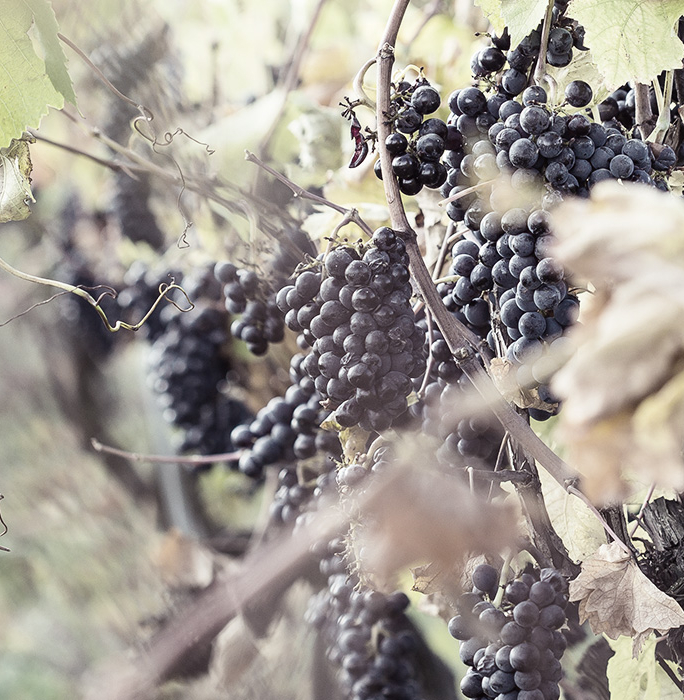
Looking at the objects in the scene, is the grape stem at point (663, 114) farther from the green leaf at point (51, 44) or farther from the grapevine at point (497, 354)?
the green leaf at point (51, 44)

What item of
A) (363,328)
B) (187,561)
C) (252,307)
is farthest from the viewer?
(187,561)

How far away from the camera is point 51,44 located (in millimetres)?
500

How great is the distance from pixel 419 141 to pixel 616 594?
321 millimetres

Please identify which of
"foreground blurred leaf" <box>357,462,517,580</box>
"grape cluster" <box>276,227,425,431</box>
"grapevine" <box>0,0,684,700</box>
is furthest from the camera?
"grape cluster" <box>276,227,425,431</box>

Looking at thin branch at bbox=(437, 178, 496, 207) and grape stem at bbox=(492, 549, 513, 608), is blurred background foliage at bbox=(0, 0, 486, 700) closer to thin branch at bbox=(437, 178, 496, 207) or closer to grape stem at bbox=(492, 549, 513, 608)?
thin branch at bbox=(437, 178, 496, 207)

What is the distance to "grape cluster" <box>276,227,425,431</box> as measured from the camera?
0.44m

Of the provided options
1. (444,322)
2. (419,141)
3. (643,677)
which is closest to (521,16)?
(419,141)

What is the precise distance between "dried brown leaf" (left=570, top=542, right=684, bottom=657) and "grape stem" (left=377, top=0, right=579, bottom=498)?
0.06 m

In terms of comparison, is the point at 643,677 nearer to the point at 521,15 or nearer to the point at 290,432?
the point at 290,432

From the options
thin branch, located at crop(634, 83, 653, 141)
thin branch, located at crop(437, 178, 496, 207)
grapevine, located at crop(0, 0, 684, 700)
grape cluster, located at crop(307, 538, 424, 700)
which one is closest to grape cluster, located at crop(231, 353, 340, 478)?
grapevine, located at crop(0, 0, 684, 700)

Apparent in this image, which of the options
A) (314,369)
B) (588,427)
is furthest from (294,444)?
(588,427)

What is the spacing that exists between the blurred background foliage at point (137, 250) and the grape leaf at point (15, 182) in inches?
8.6

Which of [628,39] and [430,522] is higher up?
[628,39]

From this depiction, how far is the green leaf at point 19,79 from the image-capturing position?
50 cm
